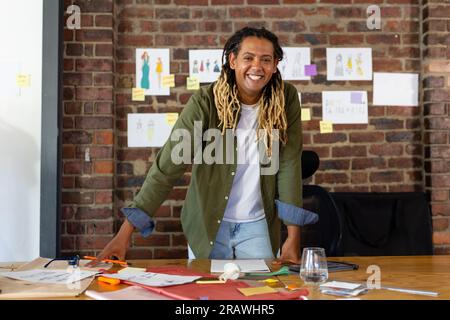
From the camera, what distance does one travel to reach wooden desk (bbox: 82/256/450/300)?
1288 millimetres

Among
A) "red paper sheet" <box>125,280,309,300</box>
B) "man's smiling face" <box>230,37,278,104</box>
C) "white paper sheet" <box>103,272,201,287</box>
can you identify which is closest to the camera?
"red paper sheet" <box>125,280,309,300</box>

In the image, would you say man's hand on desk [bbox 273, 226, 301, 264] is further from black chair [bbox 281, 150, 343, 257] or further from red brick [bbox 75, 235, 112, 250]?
red brick [bbox 75, 235, 112, 250]

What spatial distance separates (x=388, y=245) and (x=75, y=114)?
6.53 ft

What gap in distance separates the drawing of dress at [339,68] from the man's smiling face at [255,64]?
117cm

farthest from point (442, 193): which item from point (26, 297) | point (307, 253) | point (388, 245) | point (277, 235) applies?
point (26, 297)

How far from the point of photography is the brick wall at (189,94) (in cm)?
294

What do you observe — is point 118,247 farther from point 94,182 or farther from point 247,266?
point 94,182

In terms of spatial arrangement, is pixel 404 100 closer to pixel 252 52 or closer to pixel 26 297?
pixel 252 52

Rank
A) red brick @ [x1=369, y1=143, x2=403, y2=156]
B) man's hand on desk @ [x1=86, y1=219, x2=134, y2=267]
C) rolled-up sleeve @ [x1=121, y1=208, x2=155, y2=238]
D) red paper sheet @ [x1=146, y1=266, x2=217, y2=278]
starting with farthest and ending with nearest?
red brick @ [x1=369, y1=143, x2=403, y2=156], rolled-up sleeve @ [x1=121, y1=208, x2=155, y2=238], man's hand on desk @ [x1=86, y1=219, x2=134, y2=267], red paper sheet @ [x1=146, y1=266, x2=217, y2=278]

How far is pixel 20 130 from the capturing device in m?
2.95

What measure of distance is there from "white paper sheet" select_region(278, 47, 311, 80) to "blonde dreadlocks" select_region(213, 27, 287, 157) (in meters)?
1.00

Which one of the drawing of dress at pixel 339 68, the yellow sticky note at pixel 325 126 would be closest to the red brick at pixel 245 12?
the drawing of dress at pixel 339 68

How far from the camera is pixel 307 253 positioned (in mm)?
1420

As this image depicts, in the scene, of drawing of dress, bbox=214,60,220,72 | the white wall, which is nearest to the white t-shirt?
drawing of dress, bbox=214,60,220,72
